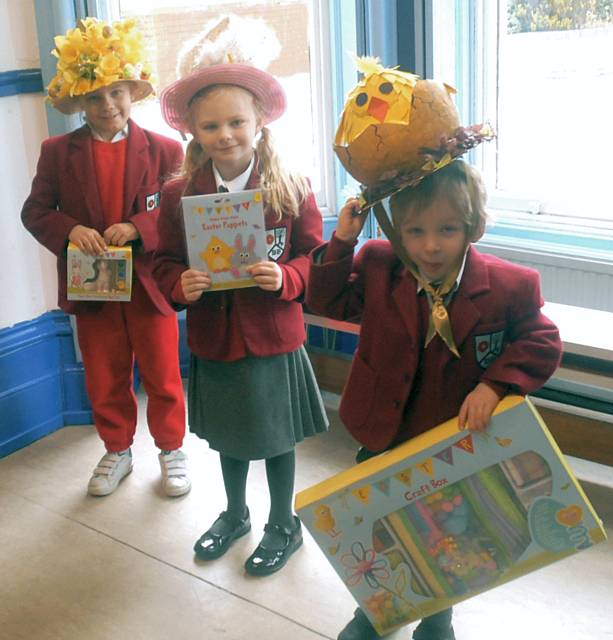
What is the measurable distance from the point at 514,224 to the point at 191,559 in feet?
4.94

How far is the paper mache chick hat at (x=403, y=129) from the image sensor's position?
1.42 meters

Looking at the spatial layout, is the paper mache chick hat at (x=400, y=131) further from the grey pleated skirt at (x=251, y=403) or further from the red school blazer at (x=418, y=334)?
the grey pleated skirt at (x=251, y=403)

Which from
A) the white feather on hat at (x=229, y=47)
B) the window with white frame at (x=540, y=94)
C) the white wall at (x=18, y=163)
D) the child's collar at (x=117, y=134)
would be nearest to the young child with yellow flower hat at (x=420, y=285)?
the white feather on hat at (x=229, y=47)

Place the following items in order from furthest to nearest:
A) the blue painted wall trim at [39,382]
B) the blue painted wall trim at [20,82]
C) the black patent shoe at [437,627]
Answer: the blue painted wall trim at [39,382]
the blue painted wall trim at [20,82]
the black patent shoe at [437,627]

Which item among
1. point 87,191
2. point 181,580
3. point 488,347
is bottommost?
point 181,580

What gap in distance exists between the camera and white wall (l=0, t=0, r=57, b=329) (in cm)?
274

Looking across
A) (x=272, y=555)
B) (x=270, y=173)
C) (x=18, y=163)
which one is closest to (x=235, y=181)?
(x=270, y=173)

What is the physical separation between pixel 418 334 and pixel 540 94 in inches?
60.9

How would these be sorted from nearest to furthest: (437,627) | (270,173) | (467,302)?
(467,302) → (437,627) → (270,173)

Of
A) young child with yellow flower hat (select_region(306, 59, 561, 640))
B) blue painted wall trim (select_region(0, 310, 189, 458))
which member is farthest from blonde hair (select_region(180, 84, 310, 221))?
blue painted wall trim (select_region(0, 310, 189, 458))

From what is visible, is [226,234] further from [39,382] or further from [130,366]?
[39,382]

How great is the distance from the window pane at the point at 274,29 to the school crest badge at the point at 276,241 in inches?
41.0

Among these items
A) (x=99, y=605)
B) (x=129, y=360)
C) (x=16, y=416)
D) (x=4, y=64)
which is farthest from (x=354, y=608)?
(x=4, y=64)

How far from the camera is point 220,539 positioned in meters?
2.21
